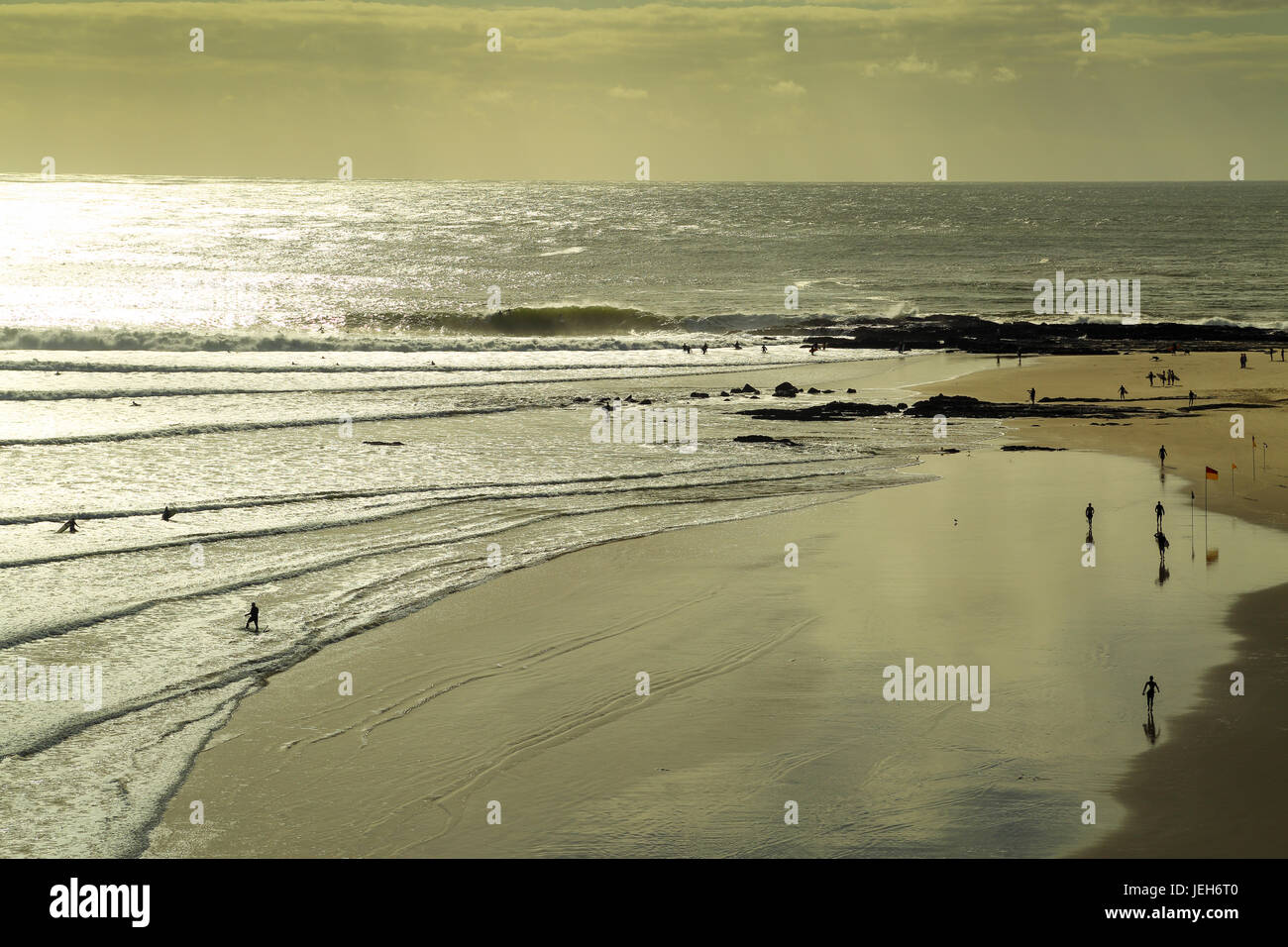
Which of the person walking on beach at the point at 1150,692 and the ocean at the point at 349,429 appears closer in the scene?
the person walking on beach at the point at 1150,692

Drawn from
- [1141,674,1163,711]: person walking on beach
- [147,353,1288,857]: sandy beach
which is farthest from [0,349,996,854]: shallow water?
[1141,674,1163,711]: person walking on beach

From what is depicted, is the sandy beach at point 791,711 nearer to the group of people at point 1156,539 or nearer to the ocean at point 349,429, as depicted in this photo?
the group of people at point 1156,539

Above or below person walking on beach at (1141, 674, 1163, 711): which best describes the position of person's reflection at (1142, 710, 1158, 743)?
below

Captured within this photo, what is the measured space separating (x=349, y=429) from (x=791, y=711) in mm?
24577

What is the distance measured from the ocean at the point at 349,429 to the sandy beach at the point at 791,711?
1.43m

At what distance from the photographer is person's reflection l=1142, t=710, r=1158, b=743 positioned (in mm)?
13891

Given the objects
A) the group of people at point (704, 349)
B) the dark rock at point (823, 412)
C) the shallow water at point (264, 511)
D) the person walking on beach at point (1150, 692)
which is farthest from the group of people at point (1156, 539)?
the group of people at point (704, 349)

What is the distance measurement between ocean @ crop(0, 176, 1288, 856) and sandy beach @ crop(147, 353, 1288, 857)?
1.43 meters

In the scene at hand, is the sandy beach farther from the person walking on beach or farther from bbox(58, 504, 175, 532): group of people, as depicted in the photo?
bbox(58, 504, 175, 532): group of people

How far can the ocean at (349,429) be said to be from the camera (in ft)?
55.8

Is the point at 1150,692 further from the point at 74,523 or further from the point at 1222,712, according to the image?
the point at 74,523

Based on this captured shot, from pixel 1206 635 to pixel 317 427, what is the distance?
2757 centimetres

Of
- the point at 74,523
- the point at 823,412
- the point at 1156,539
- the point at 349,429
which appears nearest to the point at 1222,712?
the point at 1156,539
